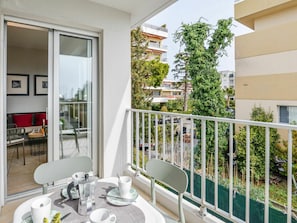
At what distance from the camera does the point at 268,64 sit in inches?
263

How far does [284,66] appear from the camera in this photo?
20.4 ft

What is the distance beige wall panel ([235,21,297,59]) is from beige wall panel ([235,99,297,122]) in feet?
5.72

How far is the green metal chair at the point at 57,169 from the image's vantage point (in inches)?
53.5

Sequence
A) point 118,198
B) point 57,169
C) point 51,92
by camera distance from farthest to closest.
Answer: point 51,92, point 57,169, point 118,198

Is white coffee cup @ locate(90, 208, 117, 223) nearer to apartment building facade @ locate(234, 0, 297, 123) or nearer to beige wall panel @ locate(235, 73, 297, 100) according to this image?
apartment building facade @ locate(234, 0, 297, 123)

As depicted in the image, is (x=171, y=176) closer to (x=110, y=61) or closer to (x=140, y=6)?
(x=110, y=61)

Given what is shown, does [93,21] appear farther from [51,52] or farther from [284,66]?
[284,66]

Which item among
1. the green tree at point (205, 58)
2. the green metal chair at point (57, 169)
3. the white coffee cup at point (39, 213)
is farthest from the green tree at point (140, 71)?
the white coffee cup at point (39, 213)

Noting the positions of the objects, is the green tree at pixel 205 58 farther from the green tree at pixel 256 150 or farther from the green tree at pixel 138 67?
the green tree at pixel 256 150

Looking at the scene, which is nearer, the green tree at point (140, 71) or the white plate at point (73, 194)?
the white plate at point (73, 194)

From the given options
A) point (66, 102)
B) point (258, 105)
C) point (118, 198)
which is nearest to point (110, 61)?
point (66, 102)

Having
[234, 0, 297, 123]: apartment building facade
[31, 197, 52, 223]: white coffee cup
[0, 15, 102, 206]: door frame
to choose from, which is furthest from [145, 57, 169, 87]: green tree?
[31, 197, 52, 223]: white coffee cup

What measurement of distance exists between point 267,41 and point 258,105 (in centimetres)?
228

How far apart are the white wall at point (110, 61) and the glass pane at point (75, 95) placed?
8.1 inches
